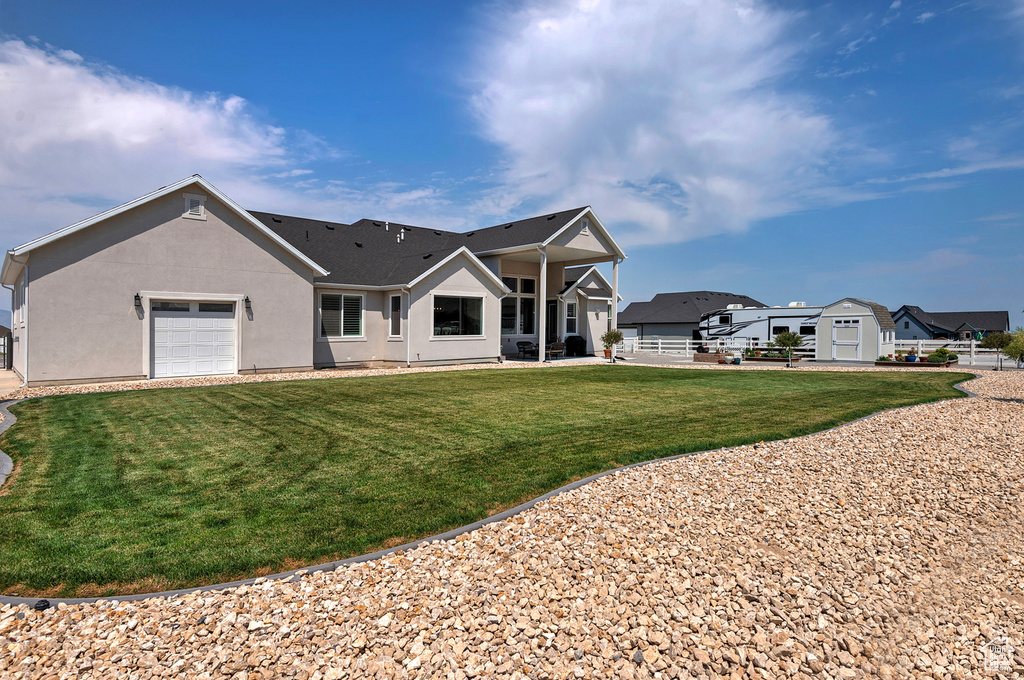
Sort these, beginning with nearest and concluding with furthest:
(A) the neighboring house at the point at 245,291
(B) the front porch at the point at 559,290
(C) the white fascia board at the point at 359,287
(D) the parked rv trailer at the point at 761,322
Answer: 1. (A) the neighboring house at the point at 245,291
2. (C) the white fascia board at the point at 359,287
3. (B) the front porch at the point at 559,290
4. (D) the parked rv trailer at the point at 761,322

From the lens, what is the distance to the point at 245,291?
1580 centimetres

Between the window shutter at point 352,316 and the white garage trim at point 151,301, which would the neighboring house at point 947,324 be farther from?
the white garage trim at point 151,301

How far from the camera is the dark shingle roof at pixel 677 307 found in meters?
43.1

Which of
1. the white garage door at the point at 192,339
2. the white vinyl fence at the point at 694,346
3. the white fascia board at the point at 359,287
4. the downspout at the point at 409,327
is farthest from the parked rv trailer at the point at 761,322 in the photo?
the white garage door at the point at 192,339

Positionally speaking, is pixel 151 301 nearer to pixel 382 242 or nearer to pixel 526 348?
pixel 382 242

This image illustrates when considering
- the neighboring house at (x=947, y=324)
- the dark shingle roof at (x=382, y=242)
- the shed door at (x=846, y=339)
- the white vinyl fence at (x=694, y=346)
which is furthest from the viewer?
the neighboring house at (x=947, y=324)

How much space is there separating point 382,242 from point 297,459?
1787 centimetres

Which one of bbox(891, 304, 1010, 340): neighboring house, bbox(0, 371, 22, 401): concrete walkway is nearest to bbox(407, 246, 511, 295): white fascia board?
bbox(0, 371, 22, 401): concrete walkway

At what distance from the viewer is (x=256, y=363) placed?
16.1 m

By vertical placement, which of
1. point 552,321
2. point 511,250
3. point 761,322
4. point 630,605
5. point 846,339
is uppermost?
point 511,250

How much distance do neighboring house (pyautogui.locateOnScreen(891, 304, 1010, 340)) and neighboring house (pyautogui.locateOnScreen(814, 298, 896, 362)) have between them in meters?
36.5

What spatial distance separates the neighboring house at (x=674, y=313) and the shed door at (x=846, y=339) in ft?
48.7

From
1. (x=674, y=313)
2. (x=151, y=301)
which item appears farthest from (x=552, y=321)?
(x=674, y=313)

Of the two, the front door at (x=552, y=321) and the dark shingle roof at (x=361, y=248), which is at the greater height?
the dark shingle roof at (x=361, y=248)
